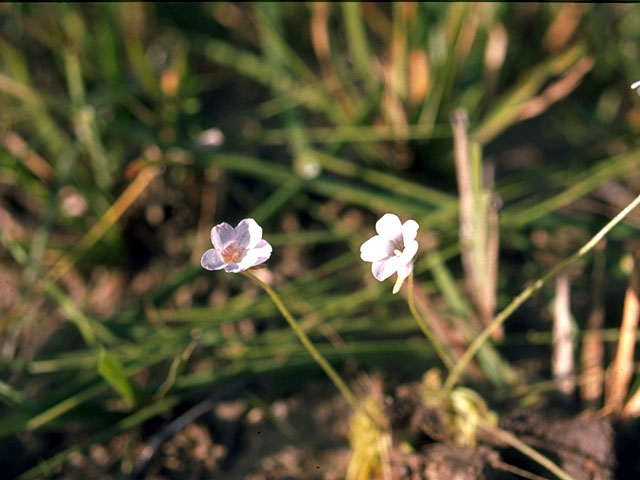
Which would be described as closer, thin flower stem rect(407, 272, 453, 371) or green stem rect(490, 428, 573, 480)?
thin flower stem rect(407, 272, 453, 371)

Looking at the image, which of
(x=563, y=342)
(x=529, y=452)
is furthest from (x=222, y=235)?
(x=563, y=342)

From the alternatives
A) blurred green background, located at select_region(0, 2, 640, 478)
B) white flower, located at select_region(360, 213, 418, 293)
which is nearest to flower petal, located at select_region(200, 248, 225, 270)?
white flower, located at select_region(360, 213, 418, 293)

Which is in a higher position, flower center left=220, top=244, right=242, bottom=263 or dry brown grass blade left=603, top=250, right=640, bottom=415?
→ flower center left=220, top=244, right=242, bottom=263

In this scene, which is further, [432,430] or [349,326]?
[349,326]

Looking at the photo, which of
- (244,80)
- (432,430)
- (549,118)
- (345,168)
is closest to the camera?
(432,430)

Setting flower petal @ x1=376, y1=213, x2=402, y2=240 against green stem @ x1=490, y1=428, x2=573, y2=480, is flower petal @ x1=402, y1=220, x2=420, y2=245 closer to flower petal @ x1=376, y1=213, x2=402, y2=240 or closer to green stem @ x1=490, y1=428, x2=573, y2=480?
flower petal @ x1=376, y1=213, x2=402, y2=240

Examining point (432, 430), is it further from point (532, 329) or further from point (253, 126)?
point (253, 126)

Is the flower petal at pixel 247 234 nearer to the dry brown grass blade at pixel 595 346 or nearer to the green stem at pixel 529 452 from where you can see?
the green stem at pixel 529 452

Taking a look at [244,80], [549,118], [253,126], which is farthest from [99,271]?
[549,118]
